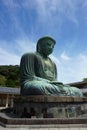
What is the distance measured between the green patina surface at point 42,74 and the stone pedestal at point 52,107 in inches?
14.9

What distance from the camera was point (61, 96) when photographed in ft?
21.7

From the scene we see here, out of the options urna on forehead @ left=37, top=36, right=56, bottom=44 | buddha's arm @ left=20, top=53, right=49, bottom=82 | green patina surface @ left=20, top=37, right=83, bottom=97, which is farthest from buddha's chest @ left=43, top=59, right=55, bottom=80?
urna on forehead @ left=37, top=36, right=56, bottom=44

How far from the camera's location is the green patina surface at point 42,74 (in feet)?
22.6

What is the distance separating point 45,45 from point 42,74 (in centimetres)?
131

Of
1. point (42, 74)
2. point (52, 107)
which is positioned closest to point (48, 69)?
point (42, 74)

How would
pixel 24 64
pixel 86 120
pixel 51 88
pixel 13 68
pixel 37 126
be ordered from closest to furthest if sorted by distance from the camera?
pixel 37 126, pixel 86 120, pixel 51 88, pixel 24 64, pixel 13 68

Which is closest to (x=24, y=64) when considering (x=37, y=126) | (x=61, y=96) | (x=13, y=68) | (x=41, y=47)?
(x=41, y=47)

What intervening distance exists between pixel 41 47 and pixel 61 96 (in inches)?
107

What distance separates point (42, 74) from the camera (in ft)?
26.1

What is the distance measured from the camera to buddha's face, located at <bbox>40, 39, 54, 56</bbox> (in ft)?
27.6

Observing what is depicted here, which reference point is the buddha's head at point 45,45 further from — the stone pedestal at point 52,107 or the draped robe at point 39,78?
the stone pedestal at point 52,107

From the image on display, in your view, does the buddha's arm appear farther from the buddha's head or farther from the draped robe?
the buddha's head

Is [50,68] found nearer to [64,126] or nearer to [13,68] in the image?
[64,126]

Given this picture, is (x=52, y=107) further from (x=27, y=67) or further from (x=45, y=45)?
(x=45, y=45)
